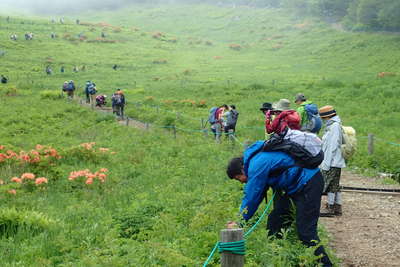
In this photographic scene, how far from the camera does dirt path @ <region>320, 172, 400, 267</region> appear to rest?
21.3ft

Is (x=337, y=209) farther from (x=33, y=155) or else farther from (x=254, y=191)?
(x=33, y=155)

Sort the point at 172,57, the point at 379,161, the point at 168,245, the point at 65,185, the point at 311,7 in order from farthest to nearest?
the point at 311,7, the point at 172,57, the point at 379,161, the point at 65,185, the point at 168,245

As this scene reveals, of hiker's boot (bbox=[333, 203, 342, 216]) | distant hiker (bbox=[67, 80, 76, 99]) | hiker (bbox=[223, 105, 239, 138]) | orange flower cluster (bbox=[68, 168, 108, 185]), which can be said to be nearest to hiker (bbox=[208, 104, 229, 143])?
hiker (bbox=[223, 105, 239, 138])

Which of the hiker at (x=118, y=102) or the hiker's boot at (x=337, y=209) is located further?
the hiker at (x=118, y=102)

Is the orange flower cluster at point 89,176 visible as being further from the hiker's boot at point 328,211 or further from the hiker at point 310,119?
the hiker's boot at point 328,211

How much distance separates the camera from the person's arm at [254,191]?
4.75m

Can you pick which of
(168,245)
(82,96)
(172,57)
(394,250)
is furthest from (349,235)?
(172,57)

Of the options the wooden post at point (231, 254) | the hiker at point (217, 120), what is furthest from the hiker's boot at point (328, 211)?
the hiker at point (217, 120)

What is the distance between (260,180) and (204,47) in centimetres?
7387

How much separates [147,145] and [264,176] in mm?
11689

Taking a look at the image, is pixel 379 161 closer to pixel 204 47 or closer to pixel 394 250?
pixel 394 250

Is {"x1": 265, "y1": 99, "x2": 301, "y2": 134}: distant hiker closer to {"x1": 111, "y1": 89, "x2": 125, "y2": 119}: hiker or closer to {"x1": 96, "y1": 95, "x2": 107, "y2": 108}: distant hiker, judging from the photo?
{"x1": 111, "y1": 89, "x2": 125, "y2": 119}: hiker

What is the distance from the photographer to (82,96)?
109ft

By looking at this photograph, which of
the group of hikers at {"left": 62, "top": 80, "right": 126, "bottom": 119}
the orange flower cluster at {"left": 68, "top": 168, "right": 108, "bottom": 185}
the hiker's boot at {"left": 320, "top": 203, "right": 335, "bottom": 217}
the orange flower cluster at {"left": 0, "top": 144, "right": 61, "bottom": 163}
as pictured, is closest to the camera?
the hiker's boot at {"left": 320, "top": 203, "right": 335, "bottom": 217}
